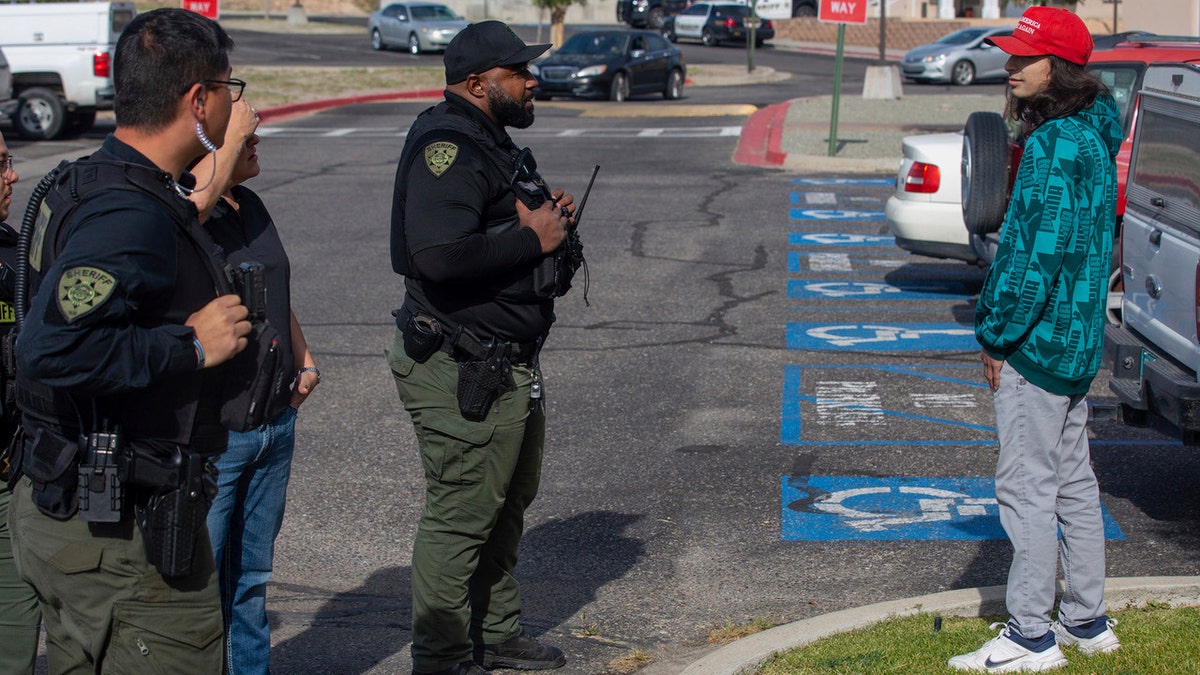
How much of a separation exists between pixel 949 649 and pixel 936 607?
36cm

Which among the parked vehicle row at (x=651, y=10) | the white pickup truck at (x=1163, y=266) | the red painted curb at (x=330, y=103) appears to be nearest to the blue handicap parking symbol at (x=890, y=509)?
the white pickup truck at (x=1163, y=266)

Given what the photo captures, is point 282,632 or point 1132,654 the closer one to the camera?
point 1132,654

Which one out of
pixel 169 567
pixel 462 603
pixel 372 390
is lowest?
pixel 372 390

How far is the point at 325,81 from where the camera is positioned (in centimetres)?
3025

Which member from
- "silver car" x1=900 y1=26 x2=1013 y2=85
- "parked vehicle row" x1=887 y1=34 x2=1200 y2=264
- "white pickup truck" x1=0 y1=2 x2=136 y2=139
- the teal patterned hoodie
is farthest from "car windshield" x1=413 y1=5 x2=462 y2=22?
the teal patterned hoodie

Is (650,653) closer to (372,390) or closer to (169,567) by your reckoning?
(169,567)

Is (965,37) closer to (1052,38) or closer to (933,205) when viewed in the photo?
(933,205)

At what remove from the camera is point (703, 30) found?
4819cm

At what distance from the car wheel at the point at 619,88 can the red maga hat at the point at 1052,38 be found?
2429 centimetres

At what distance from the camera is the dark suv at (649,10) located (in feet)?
178

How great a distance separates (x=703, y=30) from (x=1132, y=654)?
4579 cm

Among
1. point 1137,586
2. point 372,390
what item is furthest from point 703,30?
point 1137,586

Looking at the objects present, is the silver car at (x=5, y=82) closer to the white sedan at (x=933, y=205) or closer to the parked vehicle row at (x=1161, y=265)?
the white sedan at (x=933, y=205)

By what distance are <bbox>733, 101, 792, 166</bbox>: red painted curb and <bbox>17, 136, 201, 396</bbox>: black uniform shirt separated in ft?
53.0
